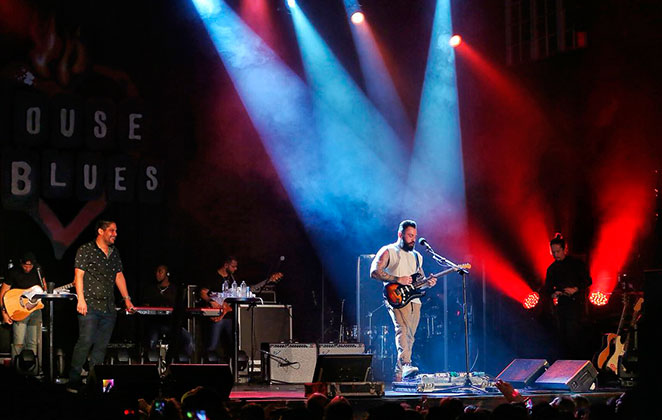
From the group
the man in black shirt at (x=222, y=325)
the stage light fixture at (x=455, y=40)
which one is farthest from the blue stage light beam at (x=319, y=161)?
the man in black shirt at (x=222, y=325)

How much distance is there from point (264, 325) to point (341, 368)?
5253mm

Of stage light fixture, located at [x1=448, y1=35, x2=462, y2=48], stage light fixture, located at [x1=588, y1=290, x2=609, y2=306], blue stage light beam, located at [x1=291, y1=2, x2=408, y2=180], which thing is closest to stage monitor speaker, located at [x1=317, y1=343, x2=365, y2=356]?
stage light fixture, located at [x1=588, y1=290, x2=609, y2=306]

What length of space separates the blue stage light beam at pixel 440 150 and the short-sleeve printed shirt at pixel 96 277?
23.3 feet

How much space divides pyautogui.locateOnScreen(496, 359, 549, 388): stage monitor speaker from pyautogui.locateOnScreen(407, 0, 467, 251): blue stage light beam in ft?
15.2

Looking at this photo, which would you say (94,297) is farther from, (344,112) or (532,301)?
(344,112)

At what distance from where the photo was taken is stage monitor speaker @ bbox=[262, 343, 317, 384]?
12008 millimetres

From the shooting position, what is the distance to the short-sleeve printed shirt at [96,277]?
959 centimetres

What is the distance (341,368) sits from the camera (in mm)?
9055

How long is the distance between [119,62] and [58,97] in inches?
44.4

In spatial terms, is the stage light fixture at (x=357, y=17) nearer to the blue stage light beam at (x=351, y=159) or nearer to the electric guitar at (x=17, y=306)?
the blue stage light beam at (x=351, y=159)

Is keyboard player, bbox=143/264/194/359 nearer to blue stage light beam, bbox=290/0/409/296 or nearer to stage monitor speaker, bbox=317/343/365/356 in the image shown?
stage monitor speaker, bbox=317/343/365/356

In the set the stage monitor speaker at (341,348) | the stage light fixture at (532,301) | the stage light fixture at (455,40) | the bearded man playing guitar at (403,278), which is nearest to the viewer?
the bearded man playing guitar at (403,278)

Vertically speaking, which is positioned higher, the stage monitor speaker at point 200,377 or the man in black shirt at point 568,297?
the man in black shirt at point 568,297

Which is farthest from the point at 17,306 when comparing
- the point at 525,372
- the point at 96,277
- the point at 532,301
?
the point at 532,301
